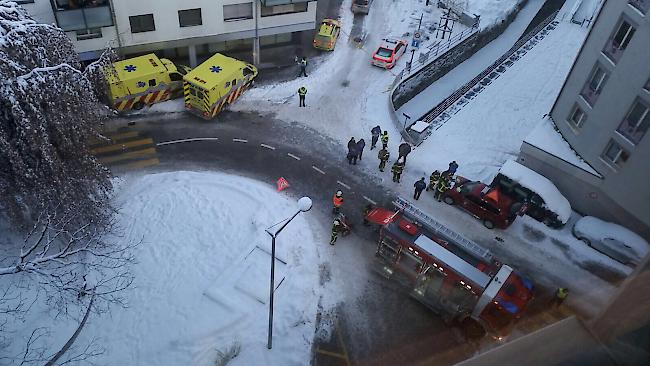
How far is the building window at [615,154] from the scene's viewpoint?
2125 centimetres

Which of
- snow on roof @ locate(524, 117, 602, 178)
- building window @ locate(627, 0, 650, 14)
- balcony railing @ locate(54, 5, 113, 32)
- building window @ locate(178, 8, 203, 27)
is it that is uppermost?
building window @ locate(627, 0, 650, 14)

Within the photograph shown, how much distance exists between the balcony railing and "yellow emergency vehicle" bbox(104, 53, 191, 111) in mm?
2341

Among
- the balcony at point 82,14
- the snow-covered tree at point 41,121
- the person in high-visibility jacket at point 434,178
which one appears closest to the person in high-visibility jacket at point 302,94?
the person in high-visibility jacket at point 434,178

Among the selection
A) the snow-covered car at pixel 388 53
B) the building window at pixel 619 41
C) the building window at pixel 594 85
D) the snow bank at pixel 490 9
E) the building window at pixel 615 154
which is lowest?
the snow-covered car at pixel 388 53

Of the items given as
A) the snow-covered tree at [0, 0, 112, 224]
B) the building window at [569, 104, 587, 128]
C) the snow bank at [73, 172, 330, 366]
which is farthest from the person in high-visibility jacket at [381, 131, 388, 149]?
the snow-covered tree at [0, 0, 112, 224]

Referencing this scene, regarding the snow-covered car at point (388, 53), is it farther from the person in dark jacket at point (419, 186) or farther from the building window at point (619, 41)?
the building window at point (619, 41)

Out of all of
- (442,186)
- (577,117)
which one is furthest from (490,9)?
(442,186)

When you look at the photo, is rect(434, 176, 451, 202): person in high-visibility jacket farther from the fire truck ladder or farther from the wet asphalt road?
the fire truck ladder

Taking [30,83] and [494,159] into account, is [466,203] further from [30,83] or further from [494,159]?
[30,83]

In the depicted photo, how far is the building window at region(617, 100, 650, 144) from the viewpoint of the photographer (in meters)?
20.0

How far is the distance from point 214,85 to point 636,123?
1911 centimetres

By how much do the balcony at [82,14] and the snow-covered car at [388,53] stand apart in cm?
1514

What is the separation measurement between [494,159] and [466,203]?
14.4 feet

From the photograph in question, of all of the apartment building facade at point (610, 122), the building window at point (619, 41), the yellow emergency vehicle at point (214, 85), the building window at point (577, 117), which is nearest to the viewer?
the apartment building facade at point (610, 122)
